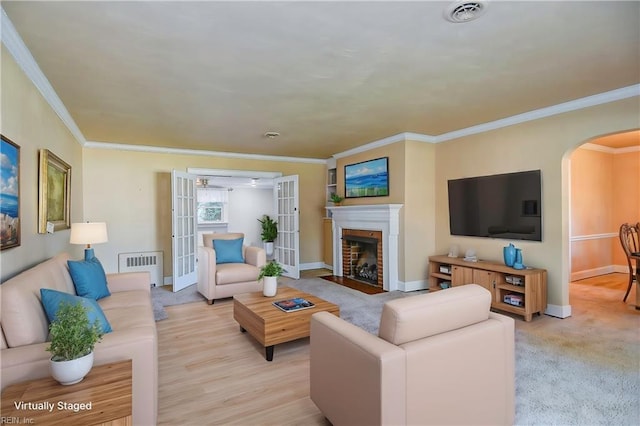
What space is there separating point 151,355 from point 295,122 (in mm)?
3243

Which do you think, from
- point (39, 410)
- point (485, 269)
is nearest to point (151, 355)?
point (39, 410)

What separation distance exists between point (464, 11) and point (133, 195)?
566cm

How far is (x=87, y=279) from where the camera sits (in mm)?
2939

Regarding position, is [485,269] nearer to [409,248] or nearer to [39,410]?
[409,248]

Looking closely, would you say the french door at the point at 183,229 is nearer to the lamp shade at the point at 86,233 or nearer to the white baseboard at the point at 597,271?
the lamp shade at the point at 86,233

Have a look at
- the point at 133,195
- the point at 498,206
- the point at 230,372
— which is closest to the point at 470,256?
the point at 498,206

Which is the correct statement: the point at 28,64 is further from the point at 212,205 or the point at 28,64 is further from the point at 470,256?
the point at 212,205

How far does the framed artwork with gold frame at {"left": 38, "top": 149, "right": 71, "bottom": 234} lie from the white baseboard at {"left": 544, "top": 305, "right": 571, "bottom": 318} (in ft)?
17.6

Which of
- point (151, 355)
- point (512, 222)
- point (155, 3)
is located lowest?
point (151, 355)

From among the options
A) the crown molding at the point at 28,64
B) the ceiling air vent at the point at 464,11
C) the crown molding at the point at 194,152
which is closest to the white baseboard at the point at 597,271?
the crown molding at the point at 194,152

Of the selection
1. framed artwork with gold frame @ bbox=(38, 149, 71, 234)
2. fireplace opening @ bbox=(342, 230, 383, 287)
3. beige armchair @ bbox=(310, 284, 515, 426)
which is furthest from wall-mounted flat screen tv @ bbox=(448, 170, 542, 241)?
framed artwork with gold frame @ bbox=(38, 149, 71, 234)

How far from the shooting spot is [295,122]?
4383 mm

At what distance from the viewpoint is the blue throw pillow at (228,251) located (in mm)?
5098

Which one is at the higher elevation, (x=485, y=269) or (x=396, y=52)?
(x=396, y=52)
